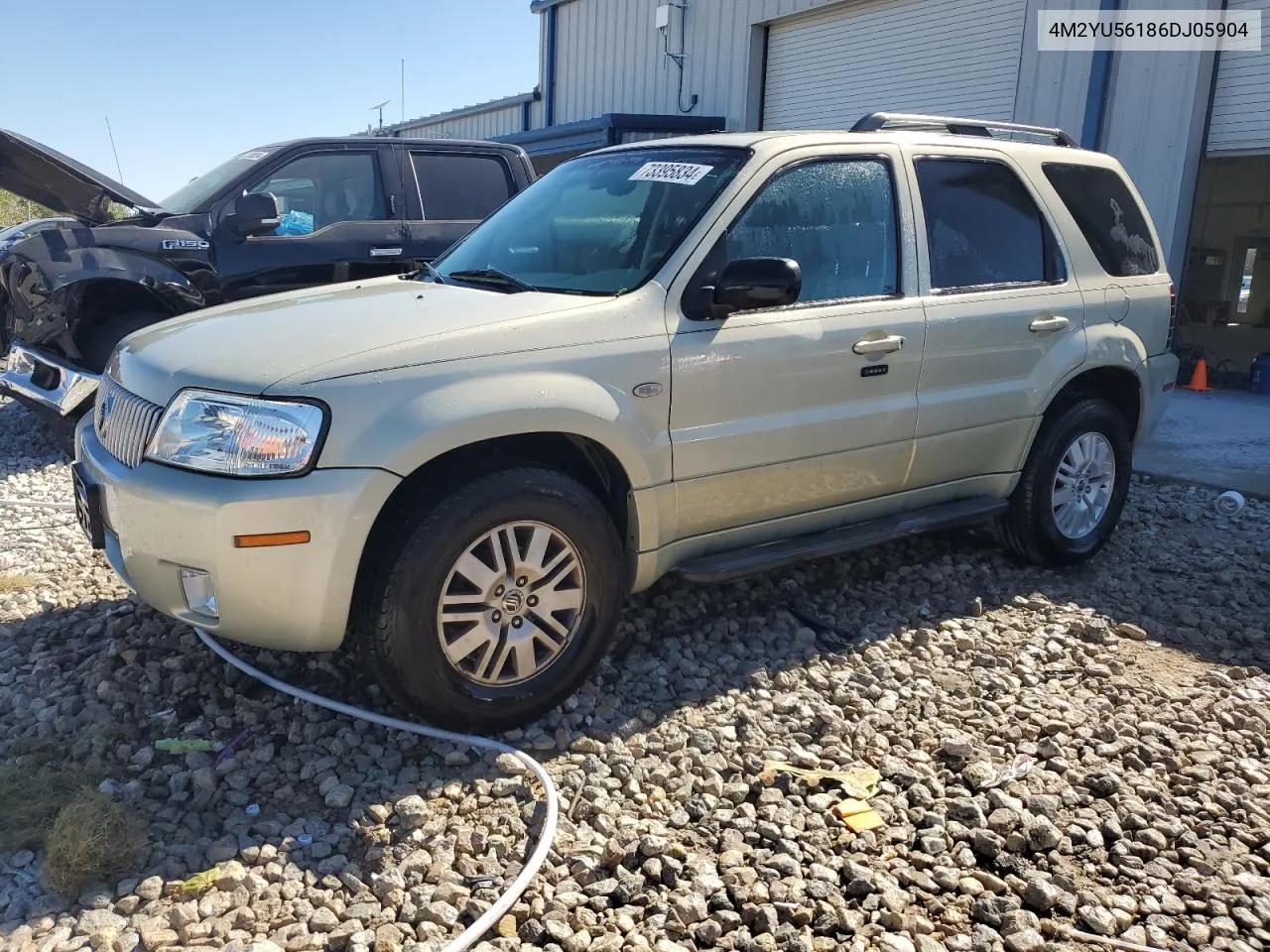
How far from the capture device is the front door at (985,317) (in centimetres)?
430

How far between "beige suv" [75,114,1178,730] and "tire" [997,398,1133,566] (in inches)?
0.7

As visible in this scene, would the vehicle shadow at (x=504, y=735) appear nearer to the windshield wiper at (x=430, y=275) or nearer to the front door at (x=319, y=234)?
the windshield wiper at (x=430, y=275)

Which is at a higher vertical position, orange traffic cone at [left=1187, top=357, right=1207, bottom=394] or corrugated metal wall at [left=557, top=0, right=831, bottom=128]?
corrugated metal wall at [left=557, top=0, right=831, bottom=128]

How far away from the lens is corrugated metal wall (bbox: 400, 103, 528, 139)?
2084 centimetres

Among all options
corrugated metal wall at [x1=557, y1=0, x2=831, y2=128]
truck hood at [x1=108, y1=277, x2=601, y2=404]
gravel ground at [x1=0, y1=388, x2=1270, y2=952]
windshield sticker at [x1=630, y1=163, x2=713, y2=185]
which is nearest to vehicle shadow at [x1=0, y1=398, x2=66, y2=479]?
gravel ground at [x1=0, y1=388, x2=1270, y2=952]

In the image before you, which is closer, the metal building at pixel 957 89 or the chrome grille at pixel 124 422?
the chrome grille at pixel 124 422

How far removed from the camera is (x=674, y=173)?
4.03 meters

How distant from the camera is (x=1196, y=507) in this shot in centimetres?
629

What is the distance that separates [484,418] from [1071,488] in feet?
10.6

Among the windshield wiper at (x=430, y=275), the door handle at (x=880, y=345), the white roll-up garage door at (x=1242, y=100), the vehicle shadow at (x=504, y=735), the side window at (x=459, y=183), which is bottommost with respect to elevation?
→ the vehicle shadow at (x=504, y=735)

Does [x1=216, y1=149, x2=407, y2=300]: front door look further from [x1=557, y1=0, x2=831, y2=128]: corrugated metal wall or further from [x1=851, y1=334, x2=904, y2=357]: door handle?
[x1=557, y1=0, x2=831, y2=128]: corrugated metal wall

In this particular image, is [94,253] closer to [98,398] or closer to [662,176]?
[98,398]

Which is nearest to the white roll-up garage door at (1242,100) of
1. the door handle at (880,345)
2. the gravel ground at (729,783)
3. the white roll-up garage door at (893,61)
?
the white roll-up garage door at (893,61)

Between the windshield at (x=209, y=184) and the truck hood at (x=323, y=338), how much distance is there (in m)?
3.41
